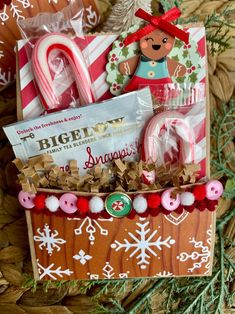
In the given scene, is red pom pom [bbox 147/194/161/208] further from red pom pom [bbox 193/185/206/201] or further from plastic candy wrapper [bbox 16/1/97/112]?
plastic candy wrapper [bbox 16/1/97/112]

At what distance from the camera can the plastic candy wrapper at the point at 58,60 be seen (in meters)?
1.00

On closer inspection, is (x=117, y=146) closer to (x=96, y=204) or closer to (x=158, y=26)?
(x=96, y=204)

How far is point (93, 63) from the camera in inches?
40.8

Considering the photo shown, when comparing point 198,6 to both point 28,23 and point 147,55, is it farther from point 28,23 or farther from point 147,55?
point 28,23

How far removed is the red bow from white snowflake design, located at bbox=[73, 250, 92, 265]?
0.41 m

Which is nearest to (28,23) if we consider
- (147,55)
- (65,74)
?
(65,74)

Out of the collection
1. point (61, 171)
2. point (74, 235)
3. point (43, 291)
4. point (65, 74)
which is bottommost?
point (43, 291)

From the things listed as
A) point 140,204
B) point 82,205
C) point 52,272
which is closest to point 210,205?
point 140,204

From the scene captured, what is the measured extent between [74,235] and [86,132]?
200 mm

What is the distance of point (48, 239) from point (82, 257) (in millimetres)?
75

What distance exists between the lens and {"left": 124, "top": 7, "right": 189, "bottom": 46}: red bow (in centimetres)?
99

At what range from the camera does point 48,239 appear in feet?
3.40

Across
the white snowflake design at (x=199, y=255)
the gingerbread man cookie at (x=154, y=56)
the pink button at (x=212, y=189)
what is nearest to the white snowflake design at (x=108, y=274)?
the white snowflake design at (x=199, y=255)

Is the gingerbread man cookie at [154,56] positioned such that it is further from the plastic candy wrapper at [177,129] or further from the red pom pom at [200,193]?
the red pom pom at [200,193]
